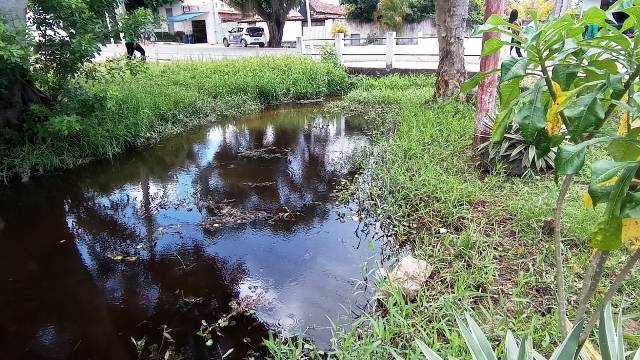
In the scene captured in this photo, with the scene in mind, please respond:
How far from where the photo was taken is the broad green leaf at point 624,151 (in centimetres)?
105

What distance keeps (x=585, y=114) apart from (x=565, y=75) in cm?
21

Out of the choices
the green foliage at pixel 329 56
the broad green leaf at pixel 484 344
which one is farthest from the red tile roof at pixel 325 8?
the broad green leaf at pixel 484 344

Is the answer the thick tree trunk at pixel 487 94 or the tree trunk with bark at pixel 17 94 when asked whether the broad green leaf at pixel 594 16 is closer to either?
the thick tree trunk at pixel 487 94

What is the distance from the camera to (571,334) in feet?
3.67

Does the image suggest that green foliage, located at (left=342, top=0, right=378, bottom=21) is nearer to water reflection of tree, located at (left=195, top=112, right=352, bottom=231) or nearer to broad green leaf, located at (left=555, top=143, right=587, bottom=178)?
water reflection of tree, located at (left=195, top=112, right=352, bottom=231)

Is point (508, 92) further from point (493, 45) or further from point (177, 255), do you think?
point (177, 255)

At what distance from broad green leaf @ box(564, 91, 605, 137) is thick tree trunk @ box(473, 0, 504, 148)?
3.96 metres

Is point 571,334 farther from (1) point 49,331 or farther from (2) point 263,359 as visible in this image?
(1) point 49,331

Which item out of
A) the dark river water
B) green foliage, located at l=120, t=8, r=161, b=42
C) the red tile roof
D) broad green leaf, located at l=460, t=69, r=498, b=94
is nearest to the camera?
broad green leaf, located at l=460, t=69, r=498, b=94

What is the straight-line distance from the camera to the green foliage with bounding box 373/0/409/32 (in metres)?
22.6

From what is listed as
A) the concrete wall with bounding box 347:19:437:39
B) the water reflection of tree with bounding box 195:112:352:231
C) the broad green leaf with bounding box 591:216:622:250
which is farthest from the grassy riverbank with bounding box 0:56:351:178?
the concrete wall with bounding box 347:19:437:39

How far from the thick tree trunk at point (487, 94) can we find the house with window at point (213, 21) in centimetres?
2284

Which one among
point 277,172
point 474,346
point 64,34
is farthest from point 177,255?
point 64,34

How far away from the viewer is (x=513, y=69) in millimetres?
1126
